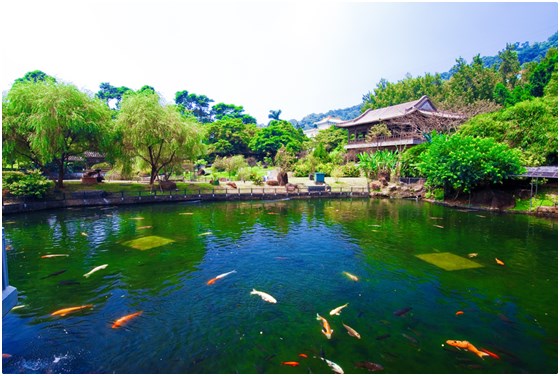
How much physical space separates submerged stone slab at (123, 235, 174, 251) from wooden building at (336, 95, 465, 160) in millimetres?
37267

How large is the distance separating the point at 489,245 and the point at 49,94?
1310 inches

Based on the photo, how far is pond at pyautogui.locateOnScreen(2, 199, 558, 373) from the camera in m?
6.99

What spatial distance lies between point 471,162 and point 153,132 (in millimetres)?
28798

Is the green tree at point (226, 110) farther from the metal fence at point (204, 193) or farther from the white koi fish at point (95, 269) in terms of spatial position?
the white koi fish at point (95, 269)

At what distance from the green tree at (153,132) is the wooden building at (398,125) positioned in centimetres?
2861

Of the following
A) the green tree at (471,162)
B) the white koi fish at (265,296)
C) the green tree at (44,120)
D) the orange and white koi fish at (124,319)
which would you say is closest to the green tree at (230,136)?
the green tree at (44,120)

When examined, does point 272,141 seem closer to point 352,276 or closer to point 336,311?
point 352,276

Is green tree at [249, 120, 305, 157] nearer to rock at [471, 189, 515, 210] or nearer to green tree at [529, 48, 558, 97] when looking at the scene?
rock at [471, 189, 515, 210]

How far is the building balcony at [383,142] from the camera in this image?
149 feet

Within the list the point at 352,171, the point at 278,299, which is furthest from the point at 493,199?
the point at 278,299

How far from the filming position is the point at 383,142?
49812 millimetres

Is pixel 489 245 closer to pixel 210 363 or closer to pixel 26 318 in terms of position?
pixel 210 363

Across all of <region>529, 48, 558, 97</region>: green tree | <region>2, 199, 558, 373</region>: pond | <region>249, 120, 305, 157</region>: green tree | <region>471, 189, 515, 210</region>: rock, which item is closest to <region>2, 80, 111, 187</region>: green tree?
<region>2, 199, 558, 373</region>: pond

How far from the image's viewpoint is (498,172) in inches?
1020
